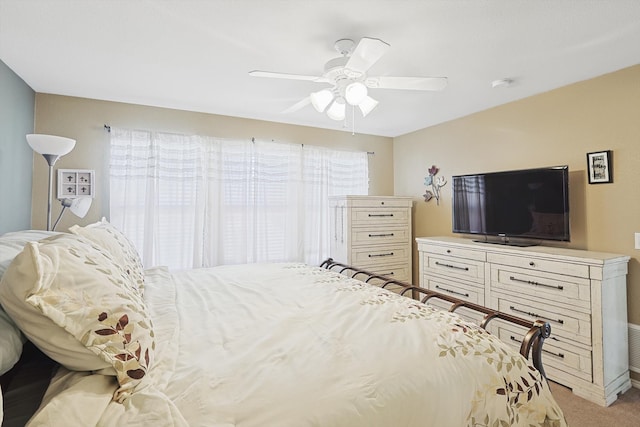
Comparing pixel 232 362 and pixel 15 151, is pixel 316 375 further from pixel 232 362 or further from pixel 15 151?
pixel 15 151

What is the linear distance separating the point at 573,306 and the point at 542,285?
0.78ft

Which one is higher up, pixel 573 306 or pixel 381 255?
pixel 381 255

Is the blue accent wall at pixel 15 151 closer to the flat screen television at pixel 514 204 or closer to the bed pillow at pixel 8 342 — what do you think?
the bed pillow at pixel 8 342

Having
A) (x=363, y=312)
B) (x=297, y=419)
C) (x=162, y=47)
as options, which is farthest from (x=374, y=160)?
(x=297, y=419)

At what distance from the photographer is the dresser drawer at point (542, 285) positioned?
223cm

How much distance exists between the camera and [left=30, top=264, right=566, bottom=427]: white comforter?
800 mm

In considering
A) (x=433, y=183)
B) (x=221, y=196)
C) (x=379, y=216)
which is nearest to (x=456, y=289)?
(x=379, y=216)

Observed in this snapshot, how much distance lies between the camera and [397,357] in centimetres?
107

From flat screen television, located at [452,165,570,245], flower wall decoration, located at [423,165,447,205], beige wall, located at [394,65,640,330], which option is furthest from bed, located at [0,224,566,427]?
flower wall decoration, located at [423,165,447,205]

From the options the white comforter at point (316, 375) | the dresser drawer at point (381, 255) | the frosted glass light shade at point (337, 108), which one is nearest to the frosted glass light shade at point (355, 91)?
the frosted glass light shade at point (337, 108)

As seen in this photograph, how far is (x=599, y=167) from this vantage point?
2.57 metres

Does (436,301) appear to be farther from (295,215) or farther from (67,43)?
(67,43)

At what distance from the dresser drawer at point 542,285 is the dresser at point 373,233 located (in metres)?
1.39

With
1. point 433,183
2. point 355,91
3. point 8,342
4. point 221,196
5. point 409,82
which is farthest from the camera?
point 433,183
